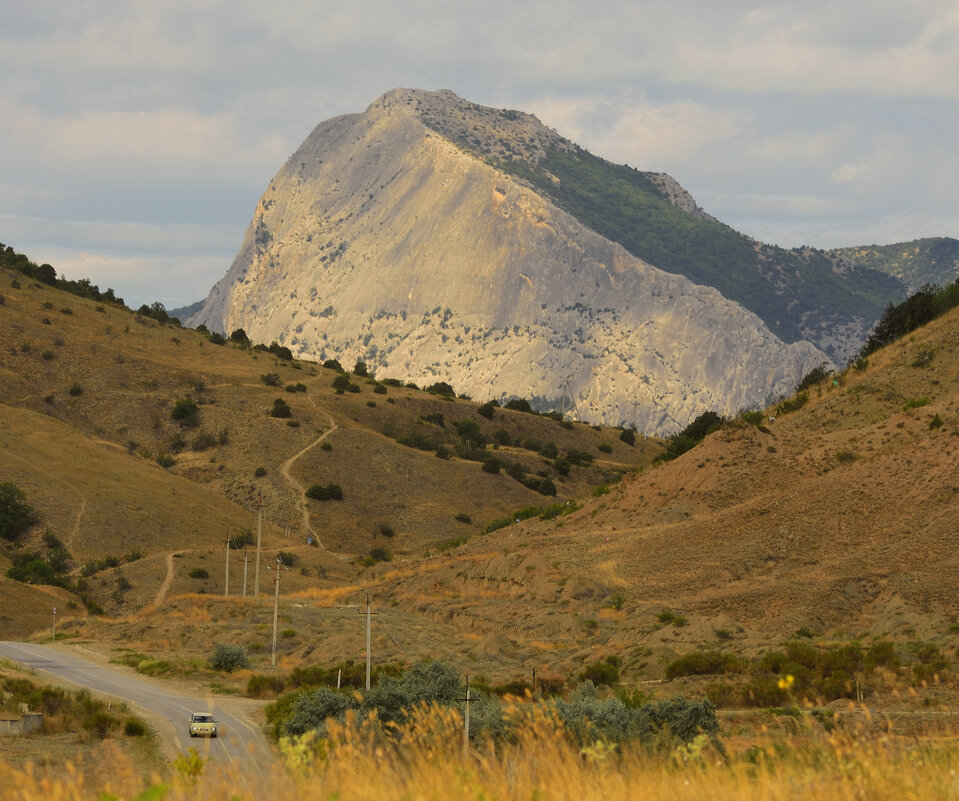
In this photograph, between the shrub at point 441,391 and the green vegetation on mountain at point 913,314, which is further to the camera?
the shrub at point 441,391

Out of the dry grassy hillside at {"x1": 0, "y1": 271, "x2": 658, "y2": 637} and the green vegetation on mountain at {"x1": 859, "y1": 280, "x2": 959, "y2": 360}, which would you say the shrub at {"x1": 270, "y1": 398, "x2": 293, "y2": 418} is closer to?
the dry grassy hillside at {"x1": 0, "y1": 271, "x2": 658, "y2": 637}

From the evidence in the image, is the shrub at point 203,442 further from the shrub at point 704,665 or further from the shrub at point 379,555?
the shrub at point 704,665

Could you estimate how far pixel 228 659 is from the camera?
152 ft

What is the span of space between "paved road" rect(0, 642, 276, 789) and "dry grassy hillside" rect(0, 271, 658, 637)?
561 inches

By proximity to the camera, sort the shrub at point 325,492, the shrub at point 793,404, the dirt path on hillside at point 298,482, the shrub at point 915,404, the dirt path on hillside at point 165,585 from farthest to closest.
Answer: the shrub at point 325,492, the dirt path on hillside at point 298,482, the dirt path on hillside at point 165,585, the shrub at point 793,404, the shrub at point 915,404

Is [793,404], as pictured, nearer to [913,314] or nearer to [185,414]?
[913,314]

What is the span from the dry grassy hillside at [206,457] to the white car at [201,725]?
36993mm

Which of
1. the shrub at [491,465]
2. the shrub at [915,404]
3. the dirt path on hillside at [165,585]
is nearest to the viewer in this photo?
the shrub at [915,404]

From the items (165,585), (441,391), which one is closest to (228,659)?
(165,585)

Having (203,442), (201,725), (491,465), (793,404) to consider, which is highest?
(793,404)

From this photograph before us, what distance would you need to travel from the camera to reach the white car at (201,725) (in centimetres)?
2761

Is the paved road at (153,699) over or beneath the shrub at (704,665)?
beneath

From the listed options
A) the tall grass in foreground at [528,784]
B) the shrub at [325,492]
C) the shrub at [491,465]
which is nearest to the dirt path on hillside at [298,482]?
the shrub at [325,492]

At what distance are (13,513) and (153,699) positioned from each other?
150ft
